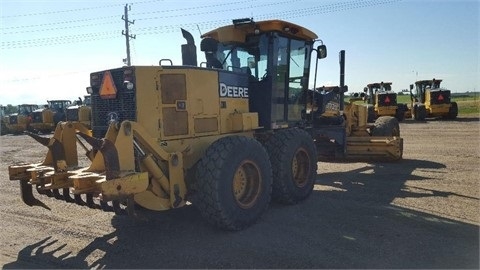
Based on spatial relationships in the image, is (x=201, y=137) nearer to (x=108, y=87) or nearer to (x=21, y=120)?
(x=108, y=87)

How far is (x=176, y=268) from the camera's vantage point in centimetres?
428

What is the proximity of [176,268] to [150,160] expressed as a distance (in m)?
1.26

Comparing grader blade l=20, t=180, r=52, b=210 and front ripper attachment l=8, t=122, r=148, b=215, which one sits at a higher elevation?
front ripper attachment l=8, t=122, r=148, b=215

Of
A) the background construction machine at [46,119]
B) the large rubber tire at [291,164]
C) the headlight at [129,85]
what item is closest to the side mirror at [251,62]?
the large rubber tire at [291,164]

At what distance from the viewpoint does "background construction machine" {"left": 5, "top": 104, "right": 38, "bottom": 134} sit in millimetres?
32634

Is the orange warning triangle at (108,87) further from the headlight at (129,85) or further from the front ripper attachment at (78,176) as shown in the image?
the front ripper attachment at (78,176)

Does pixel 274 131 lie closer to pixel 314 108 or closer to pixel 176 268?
pixel 314 108

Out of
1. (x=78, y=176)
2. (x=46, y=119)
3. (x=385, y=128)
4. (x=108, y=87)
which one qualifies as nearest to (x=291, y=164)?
(x=108, y=87)

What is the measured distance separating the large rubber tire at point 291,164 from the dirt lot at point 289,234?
0.80ft

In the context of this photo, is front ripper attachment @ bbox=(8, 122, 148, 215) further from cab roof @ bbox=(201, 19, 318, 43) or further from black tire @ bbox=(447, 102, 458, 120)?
black tire @ bbox=(447, 102, 458, 120)

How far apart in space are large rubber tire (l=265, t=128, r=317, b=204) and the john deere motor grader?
2cm

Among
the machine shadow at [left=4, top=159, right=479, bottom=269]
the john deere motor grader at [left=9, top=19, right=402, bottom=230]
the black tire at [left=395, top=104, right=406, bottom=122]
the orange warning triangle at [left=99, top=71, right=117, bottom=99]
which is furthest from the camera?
the black tire at [left=395, top=104, right=406, bottom=122]

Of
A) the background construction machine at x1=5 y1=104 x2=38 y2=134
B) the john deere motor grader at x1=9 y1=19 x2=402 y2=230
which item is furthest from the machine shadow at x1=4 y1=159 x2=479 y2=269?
the background construction machine at x1=5 y1=104 x2=38 y2=134

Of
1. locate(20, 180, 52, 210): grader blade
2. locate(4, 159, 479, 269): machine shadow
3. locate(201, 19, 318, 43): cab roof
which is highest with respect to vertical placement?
locate(201, 19, 318, 43): cab roof
